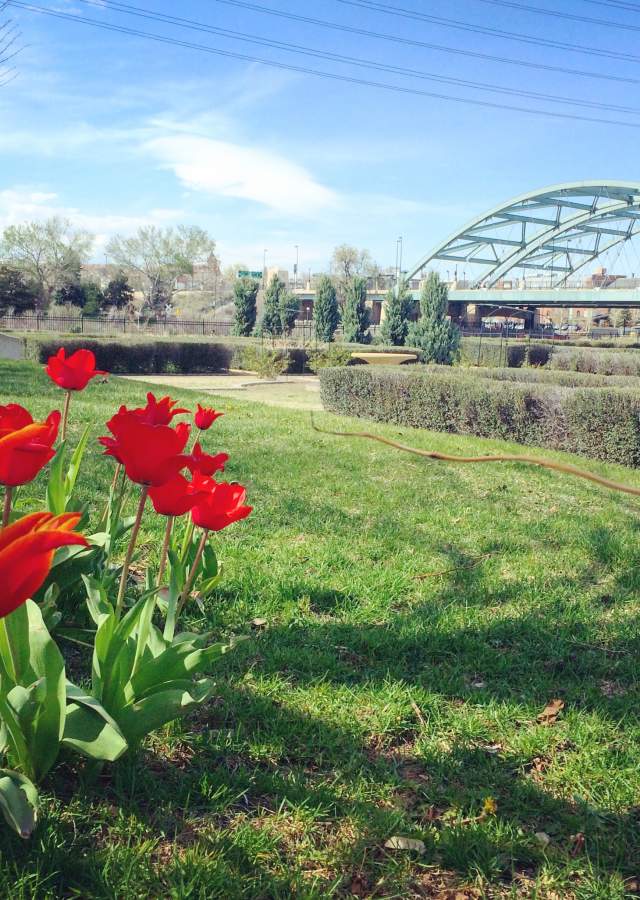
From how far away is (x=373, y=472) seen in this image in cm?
655

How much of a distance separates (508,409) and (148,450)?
354 inches

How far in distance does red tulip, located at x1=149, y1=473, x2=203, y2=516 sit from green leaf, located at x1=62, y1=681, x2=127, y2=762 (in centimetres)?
50

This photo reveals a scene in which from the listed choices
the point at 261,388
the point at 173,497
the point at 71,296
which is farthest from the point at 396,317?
the point at 71,296

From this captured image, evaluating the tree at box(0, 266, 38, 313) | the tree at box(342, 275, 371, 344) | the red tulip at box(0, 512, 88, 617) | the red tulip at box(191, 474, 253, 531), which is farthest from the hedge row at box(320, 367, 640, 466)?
the tree at box(0, 266, 38, 313)

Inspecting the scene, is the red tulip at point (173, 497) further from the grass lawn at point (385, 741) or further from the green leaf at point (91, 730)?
the grass lawn at point (385, 741)

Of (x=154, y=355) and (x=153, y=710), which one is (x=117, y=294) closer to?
(x=154, y=355)

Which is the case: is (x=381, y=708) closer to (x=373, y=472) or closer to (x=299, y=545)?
(x=299, y=545)

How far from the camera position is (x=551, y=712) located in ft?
8.86

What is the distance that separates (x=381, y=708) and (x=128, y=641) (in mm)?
1082

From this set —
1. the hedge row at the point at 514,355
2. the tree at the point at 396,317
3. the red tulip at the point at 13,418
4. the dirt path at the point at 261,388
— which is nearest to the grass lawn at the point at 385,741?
the red tulip at the point at 13,418

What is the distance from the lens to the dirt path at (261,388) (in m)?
15.6

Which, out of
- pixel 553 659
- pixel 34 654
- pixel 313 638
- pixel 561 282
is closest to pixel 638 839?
pixel 553 659

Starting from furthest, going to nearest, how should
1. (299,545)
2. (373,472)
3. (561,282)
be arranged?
(561,282) → (373,472) → (299,545)

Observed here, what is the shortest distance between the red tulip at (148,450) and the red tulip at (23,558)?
690mm
